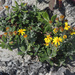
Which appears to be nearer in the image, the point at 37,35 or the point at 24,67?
the point at 24,67

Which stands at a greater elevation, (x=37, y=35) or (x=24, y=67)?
(x=37, y=35)

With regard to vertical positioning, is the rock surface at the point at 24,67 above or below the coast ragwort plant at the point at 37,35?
below

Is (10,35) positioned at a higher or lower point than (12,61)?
higher

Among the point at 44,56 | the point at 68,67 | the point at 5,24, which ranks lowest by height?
the point at 68,67

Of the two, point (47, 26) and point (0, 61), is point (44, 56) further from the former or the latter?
point (0, 61)

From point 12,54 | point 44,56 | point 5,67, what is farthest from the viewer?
point 12,54

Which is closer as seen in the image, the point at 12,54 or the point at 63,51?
the point at 63,51

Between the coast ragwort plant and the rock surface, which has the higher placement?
the coast ragwort plant

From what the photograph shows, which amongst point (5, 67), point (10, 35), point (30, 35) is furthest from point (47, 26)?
point (5, 67)
